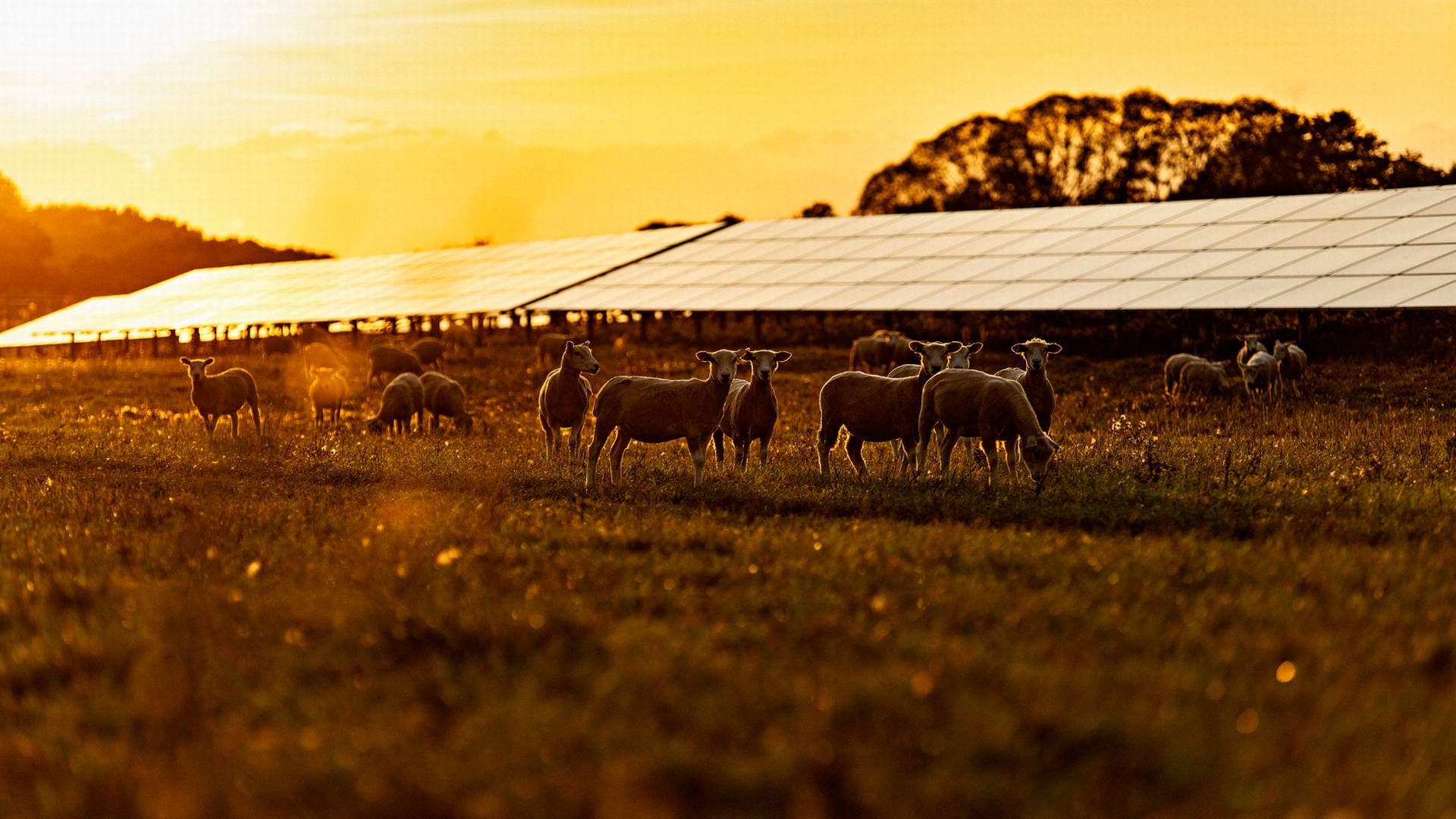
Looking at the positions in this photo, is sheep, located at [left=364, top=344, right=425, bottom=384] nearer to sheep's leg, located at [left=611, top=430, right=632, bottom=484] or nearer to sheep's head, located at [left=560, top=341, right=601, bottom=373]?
sheep's head, located at [left=560, top=341, right=601, bottom=373]

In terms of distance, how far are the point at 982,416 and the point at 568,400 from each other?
5.94 metres

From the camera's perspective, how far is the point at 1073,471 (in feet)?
53.3

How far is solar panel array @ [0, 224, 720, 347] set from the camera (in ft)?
184

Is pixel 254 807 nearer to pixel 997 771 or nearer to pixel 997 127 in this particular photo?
pixel 997 771

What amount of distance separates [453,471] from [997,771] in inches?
466

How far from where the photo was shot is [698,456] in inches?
640

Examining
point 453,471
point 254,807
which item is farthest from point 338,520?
point 254,807

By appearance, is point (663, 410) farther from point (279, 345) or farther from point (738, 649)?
point (279, 345)

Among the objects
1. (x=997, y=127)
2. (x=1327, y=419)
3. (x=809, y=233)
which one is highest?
(x=997, y=127)

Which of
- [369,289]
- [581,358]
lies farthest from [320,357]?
[581,358]

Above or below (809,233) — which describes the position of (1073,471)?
below

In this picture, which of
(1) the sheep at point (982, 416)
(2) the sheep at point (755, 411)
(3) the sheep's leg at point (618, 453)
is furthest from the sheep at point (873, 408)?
(3) the sheep's leg at point (618, 453)

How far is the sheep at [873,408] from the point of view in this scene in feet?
56.8

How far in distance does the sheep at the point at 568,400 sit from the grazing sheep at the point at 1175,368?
48.7 ft
